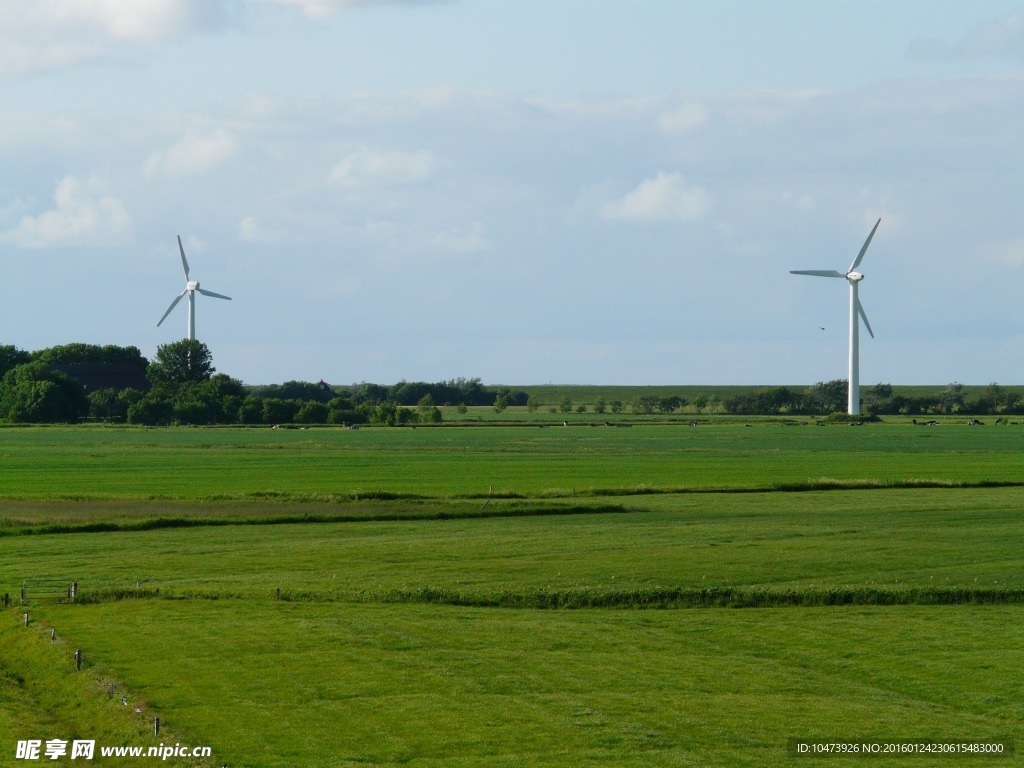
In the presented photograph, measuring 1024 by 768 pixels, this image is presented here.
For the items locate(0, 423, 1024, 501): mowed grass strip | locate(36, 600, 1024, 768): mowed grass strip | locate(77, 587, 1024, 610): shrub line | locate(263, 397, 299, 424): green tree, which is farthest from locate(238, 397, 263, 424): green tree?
locate(36, 600, 1024, 768): mowed grass strip

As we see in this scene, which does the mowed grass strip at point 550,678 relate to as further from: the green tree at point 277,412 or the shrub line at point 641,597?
the green tree at point 277,412

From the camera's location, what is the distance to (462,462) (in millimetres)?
93188

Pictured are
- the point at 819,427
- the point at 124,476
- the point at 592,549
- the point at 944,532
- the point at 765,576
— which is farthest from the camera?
the point at 819,427

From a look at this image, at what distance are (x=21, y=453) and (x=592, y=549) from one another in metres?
75.7

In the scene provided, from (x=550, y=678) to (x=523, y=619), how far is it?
6814 mm

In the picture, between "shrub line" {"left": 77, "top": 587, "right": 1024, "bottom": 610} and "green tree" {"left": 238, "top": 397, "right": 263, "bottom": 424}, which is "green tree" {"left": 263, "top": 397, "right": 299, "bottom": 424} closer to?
"green tree" {"left": 238, "top": 397, "right": 263, "bottom": 424}

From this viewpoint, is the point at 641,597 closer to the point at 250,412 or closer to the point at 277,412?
the point at 277,412

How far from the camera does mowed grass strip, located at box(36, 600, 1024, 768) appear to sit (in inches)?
734

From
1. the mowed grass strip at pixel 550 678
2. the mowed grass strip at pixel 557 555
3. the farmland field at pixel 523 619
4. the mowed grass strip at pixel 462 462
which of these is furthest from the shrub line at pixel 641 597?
the mowed grass strip at pixel 462 462

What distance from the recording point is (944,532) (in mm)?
46312

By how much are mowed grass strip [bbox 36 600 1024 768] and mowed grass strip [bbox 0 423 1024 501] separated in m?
33.5

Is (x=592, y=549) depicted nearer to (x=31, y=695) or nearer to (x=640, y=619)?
(x=640, y=619)

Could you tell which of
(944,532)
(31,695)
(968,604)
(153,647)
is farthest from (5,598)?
(944,532)

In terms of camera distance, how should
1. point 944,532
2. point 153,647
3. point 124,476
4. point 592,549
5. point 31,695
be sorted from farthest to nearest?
→ point 124,476
point 944,532
point 592,549
point 153,647
point 31,695
